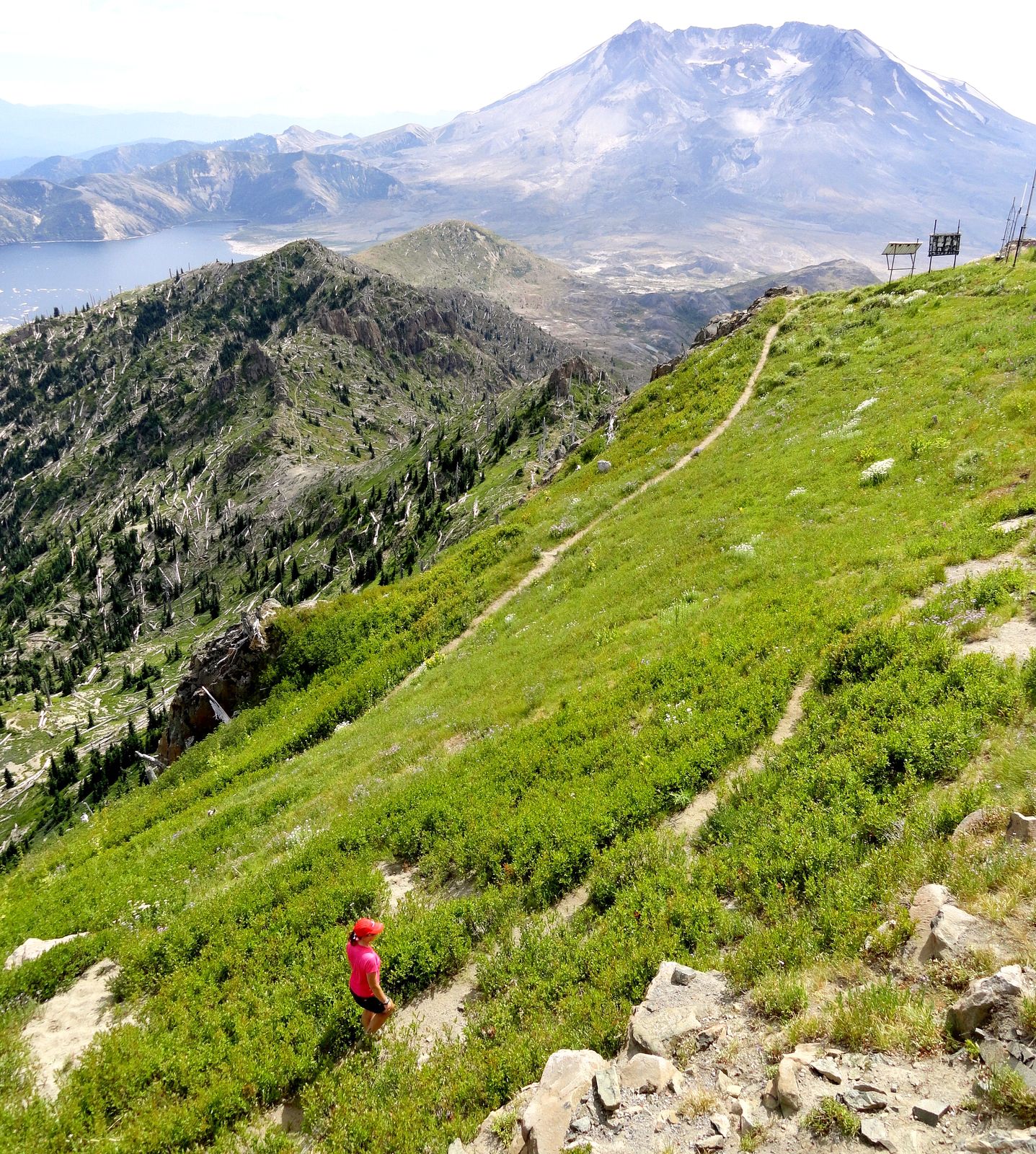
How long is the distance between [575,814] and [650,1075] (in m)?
5.90

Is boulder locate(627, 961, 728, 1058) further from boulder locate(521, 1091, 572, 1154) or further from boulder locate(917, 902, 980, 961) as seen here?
boulder locate(917, 902, 980, 961)

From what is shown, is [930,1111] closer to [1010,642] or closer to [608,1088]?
[608,1088]

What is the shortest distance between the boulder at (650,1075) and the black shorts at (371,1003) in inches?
191

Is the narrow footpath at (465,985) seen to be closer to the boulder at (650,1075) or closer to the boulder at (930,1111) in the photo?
the boulder at (650,1075)

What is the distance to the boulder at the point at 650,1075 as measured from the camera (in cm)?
694

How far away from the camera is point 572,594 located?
91.6 feet

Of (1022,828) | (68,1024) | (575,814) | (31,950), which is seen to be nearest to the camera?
(1022,828)

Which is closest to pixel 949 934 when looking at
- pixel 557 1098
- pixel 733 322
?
pixel 557 1098

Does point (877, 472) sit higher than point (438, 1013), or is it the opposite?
point (877, 472)

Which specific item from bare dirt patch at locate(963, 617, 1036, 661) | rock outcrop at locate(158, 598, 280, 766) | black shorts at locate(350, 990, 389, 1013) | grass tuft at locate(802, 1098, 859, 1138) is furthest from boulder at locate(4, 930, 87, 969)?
rock outcrop at locate(158, 598, 280, 766)

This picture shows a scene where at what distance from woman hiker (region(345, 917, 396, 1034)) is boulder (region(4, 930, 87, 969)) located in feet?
29.2

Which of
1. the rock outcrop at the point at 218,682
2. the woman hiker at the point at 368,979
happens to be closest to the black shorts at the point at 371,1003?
the woman hiker at the point at 368,979

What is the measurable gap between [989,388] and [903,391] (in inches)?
192

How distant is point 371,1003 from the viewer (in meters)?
10.3
